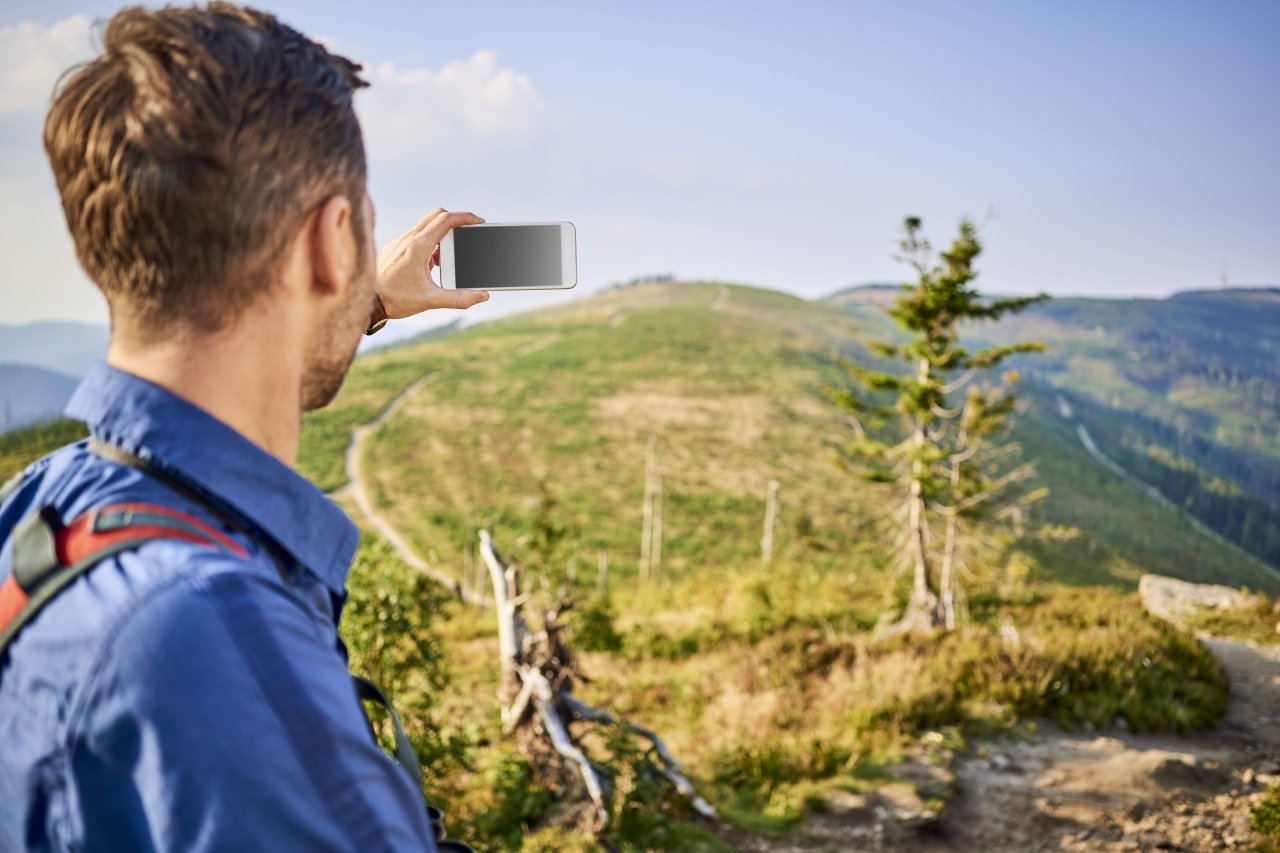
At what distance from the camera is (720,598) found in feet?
65.8

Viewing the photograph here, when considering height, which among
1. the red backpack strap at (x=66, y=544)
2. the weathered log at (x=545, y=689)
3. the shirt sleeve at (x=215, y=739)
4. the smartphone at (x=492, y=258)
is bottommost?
the weathered log at (x=545, y=689)

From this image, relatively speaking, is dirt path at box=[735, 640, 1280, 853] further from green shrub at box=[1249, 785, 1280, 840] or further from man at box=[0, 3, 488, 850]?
man at box=[0, 3, 488, 850]

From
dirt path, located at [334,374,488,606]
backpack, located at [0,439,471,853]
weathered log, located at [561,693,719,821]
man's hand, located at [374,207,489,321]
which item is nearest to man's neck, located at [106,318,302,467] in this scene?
backpack, located at [0,439,471,853]

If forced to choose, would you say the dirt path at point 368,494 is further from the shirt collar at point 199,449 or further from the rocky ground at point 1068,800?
the shirt collar at point 199,449

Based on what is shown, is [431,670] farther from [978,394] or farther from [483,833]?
[978,394]

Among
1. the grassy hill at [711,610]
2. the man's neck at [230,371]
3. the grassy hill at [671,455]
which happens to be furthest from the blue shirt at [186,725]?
the grassy hill at [671,455]

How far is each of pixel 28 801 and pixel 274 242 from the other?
2.07 ft

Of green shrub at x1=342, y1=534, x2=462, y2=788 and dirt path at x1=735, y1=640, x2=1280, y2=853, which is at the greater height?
green shrub at x1=342, y1=534, x2=462, y2=788

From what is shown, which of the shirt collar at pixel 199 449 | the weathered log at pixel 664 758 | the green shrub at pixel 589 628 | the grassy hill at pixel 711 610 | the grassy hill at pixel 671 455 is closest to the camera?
the shirt collar at pixel 199 449

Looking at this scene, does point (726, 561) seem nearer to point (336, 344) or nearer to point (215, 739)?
point (336, 344)

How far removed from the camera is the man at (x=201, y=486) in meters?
0.77

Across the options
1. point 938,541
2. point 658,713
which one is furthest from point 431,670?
point 938,541

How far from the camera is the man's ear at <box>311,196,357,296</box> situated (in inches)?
41.4

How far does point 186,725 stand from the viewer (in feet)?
2.51
